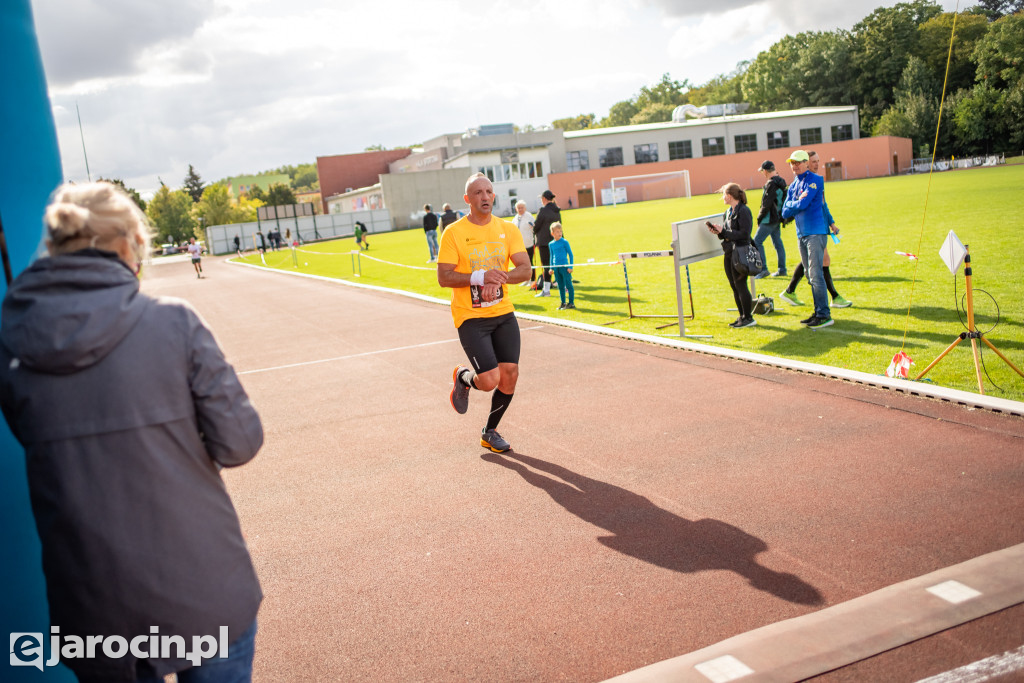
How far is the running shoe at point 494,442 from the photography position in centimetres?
638

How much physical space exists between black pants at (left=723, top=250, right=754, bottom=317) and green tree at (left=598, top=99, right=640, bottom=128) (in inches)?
6023

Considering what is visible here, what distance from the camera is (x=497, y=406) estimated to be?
21.2 ft

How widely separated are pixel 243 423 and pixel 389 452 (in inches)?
183

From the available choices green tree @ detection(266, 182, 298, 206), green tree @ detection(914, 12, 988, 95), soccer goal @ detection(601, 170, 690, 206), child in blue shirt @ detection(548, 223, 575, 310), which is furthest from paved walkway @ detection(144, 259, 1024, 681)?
green tree @ detection(266, 182, 298, 206)

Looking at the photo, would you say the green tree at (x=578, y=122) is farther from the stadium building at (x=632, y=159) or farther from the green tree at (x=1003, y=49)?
the green tree at (x=1003, y=49)

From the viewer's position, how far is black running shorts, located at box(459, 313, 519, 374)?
6.11 metres

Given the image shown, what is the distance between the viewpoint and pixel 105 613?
2.04 meters

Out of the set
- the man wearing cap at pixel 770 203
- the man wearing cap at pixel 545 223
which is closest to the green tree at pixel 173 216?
the man wearing cap at pixel 545 223

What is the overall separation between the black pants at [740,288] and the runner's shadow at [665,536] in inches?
219

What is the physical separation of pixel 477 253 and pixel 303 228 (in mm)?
66153

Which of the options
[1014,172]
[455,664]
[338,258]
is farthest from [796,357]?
[338,258]

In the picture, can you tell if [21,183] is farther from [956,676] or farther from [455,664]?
[956,676]

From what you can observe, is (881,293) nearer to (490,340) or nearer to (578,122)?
(490,340)

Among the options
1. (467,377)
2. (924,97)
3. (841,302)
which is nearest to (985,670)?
(467,377)
